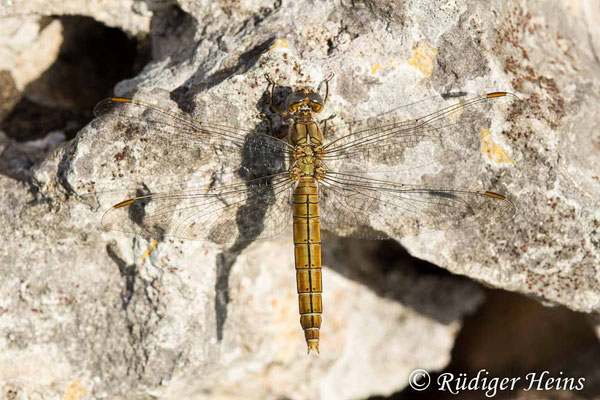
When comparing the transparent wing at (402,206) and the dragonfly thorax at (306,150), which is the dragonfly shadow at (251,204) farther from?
the transparent wing at (402,206)

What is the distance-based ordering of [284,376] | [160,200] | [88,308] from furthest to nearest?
[284,376] → [88,308] → [160,200]

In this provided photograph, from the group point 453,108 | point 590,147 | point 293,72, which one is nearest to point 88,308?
point 293,72

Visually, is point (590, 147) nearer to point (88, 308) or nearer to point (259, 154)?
point (259, 154)

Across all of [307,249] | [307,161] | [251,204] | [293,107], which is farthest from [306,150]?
[307,249]

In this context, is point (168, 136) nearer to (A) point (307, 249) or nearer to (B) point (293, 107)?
(B) point (293, 107)

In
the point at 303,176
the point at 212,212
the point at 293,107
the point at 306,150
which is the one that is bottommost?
the point at 212,212

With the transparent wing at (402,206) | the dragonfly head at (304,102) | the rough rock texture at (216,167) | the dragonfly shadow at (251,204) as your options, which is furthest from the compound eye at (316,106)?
the transparent wing at (402,206)

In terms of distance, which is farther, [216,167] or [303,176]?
[303,176]
